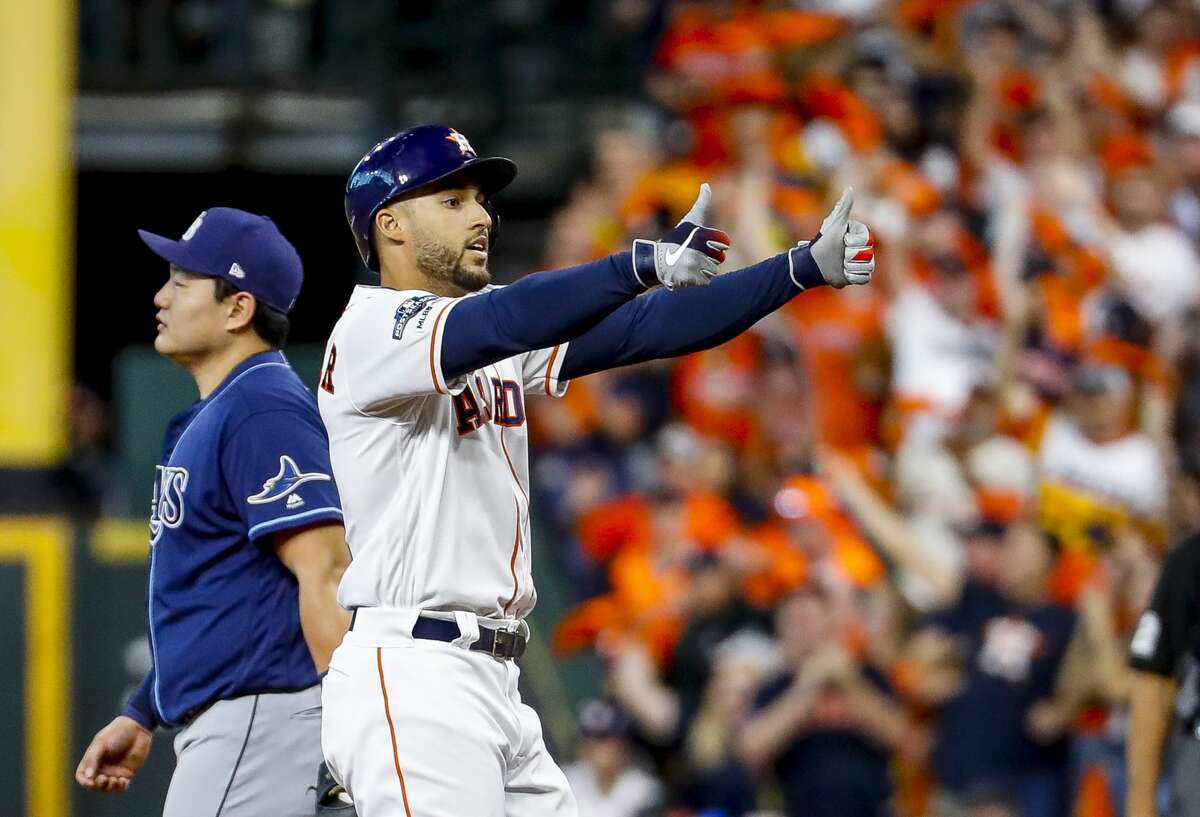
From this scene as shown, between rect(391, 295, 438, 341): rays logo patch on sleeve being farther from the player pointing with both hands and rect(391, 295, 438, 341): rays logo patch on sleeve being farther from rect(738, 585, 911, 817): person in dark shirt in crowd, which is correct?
rect(738, 585, 911, 817): person in dark shirt in crowd

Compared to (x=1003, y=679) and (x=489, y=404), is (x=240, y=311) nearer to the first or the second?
(x=489, y=404)

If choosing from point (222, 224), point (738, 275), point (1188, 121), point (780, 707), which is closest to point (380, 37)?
point (1188, 121)

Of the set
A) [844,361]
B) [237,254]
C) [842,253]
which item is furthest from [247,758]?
[844,361]

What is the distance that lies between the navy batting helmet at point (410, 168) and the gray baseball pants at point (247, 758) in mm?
956

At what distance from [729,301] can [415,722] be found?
3.06ft

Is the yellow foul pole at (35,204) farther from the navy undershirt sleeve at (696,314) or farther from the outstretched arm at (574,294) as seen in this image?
the outstretched arm at (574,294)

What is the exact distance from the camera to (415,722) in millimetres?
3361

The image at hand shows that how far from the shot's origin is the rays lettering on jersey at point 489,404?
140 inches

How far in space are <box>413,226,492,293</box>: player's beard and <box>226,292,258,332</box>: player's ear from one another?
54 cm

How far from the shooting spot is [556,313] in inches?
125

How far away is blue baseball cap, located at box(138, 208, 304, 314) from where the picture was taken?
3.99 m

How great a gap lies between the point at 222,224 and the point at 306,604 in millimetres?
878

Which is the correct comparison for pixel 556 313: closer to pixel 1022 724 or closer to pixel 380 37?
pixel 1022 724

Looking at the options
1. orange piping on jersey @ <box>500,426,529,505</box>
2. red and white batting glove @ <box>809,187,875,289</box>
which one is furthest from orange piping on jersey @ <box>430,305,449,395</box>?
red and white batting glove @ <box>809,187,875,289</box>
